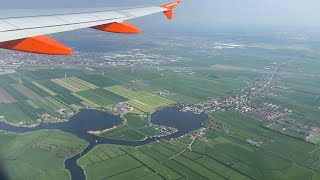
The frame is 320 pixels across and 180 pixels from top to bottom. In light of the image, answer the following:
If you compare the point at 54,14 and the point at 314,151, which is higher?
the point at 54,14

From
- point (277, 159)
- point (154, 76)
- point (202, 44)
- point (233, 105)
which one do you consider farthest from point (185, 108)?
point (202, 44)

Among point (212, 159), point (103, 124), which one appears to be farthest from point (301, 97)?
point (103, 124)

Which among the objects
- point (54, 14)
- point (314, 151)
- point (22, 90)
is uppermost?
point (54, 14)

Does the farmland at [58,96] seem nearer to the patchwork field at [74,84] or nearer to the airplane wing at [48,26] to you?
the patchwork field at [74,84]

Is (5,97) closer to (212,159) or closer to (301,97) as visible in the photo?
(212,159)

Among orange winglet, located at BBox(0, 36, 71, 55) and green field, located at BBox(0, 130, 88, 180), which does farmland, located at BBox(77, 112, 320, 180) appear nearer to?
green field, located at BBox(0, 130, 88, 180)

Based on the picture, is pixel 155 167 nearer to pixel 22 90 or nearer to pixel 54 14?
pixel 54 14

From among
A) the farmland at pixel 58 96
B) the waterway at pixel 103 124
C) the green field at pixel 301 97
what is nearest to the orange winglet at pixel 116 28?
the waterway at pixel 103 124
